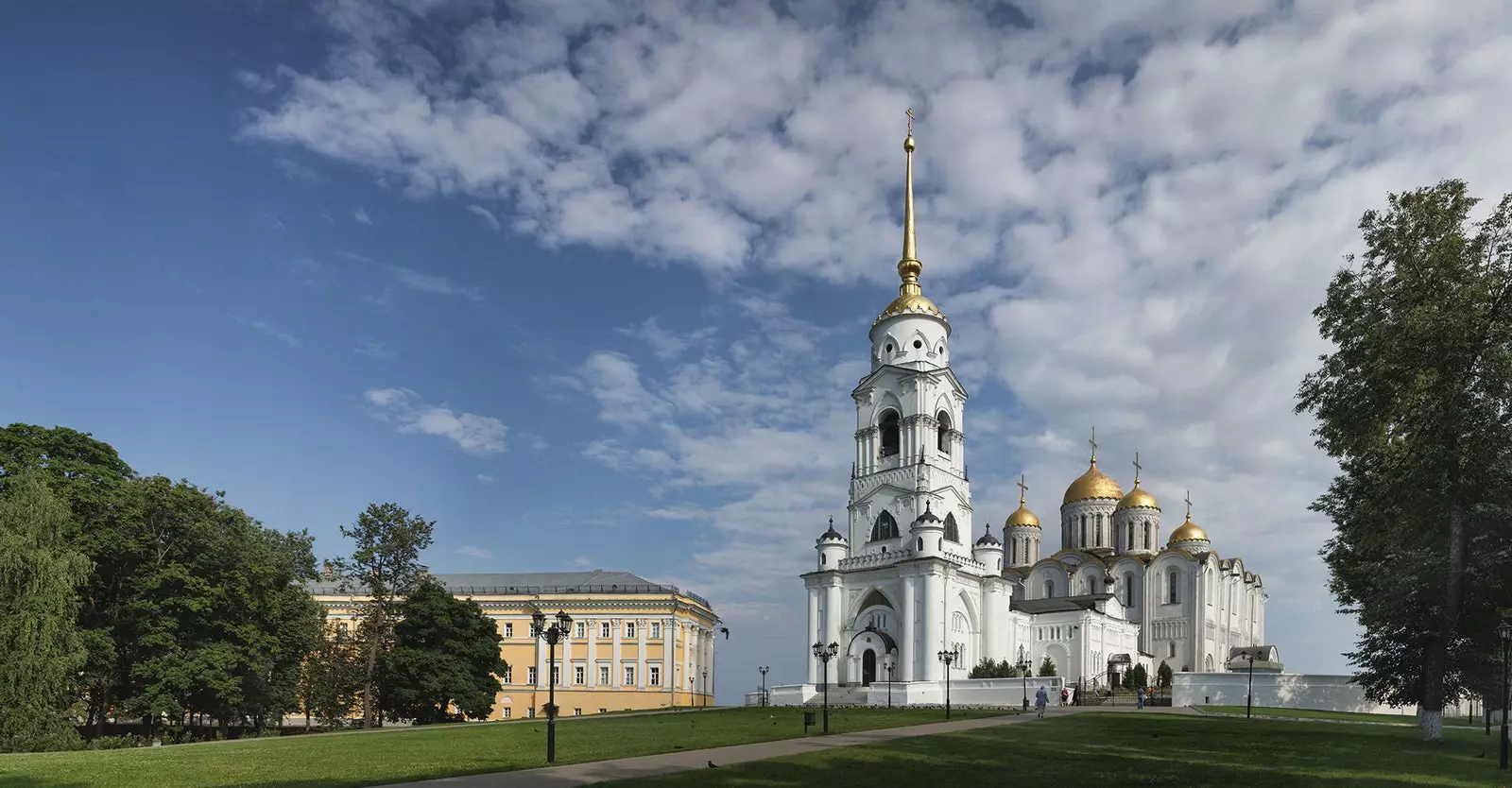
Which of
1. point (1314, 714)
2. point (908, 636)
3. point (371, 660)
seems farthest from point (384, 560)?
point (1314, 714)

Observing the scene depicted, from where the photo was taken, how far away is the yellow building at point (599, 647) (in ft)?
262

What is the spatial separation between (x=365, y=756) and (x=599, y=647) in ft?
194

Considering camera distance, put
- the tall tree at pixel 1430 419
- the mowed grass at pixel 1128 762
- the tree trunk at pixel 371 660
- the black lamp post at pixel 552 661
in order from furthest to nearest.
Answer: the tree trunk at pixel 371 660, the tall tree at pixel 1430 419, the black lamp post at pixel 552 661, the mowed grass at pixel 1128 762

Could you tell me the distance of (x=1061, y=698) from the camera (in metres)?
55.9

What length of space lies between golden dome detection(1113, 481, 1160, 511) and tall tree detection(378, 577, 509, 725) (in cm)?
5339

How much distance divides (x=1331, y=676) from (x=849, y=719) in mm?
31708

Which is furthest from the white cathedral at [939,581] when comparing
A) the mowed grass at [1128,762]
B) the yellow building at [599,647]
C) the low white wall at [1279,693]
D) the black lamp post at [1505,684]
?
the black lamp post at [1505,684]

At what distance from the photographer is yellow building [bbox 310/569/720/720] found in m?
80.0

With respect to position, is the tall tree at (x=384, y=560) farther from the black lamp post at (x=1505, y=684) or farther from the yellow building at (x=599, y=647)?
the black lamp post at (x=1505, y=684)

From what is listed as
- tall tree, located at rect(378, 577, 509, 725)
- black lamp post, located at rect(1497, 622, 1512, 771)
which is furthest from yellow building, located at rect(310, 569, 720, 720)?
black lamp post, located at rect(1497, 622, 1512, 771)

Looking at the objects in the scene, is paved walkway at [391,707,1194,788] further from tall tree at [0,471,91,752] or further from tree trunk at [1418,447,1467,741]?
tall tree at [0,471,91,752]

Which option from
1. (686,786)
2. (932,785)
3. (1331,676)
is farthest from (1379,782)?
(1331,676)

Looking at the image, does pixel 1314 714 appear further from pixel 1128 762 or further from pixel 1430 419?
pixel 1128 762

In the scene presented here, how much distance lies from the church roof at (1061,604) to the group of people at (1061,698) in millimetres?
9105
